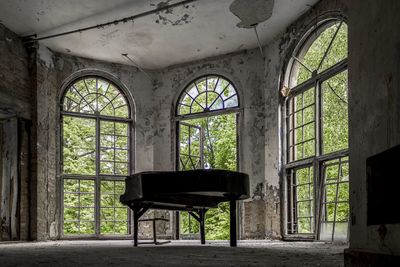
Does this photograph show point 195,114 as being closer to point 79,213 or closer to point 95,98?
point 95,98

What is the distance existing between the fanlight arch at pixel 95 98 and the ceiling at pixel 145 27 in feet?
2.04

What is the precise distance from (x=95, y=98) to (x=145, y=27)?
8.21ft

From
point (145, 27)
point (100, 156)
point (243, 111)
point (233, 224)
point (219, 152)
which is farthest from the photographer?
point (219, 152)

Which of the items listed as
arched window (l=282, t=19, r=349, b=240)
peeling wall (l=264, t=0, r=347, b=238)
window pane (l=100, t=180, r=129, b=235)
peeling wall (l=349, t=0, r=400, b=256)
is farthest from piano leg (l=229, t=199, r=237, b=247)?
window pane (l=100, t=180, r=129, b=235)

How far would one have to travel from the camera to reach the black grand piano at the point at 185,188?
573 centimetres

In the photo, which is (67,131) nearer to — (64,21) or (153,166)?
(153,166)

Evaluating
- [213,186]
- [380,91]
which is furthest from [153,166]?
[380,91]

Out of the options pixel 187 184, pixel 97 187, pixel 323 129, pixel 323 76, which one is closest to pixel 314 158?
pixel 323 129

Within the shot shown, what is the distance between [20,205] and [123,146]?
3.11 meters

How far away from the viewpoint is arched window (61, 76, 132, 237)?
36.0ft

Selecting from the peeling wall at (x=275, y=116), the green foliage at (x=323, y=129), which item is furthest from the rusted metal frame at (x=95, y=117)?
the green foliage at (x=323, y=129)

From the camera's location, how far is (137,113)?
11.7m

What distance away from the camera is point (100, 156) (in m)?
11.3

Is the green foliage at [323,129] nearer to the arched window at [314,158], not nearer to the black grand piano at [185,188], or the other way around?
the arched window at [314,158]
